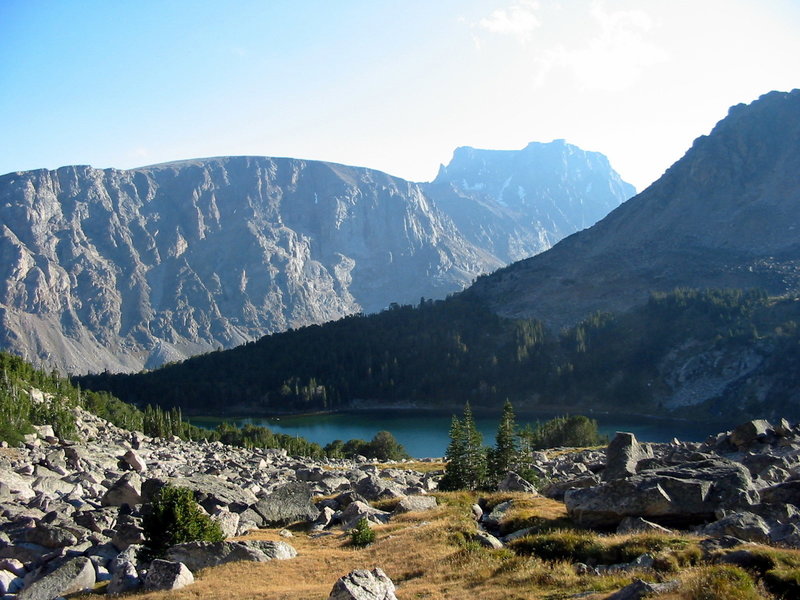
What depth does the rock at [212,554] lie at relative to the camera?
26.5 m

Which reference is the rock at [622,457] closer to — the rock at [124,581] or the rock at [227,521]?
the rock at [227,521]

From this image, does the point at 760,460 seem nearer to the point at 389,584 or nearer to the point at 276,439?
the point at 389,584

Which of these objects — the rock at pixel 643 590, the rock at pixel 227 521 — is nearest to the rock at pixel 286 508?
the rock at pixel 227 521

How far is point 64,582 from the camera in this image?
80.2ft

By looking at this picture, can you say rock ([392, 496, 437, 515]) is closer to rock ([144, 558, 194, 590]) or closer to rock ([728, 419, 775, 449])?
rock ([144, 558, 194, 590])

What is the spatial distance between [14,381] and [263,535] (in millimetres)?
68561

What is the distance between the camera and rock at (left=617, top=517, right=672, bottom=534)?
2425cm

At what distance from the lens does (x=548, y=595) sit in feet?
61.2

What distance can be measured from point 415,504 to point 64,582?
19382 mm

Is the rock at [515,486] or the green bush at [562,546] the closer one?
the green bush at [562,546]

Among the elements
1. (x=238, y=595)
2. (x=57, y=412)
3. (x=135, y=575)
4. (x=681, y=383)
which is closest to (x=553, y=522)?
(x=238, y=595)

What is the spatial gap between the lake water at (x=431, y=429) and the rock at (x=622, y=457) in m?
95.6

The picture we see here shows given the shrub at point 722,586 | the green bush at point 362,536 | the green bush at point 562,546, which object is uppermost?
the shrub at point 722,586

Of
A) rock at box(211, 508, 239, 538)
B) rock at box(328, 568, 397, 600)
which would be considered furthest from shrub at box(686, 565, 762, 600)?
rock at box(211, 508, 239, 538)
